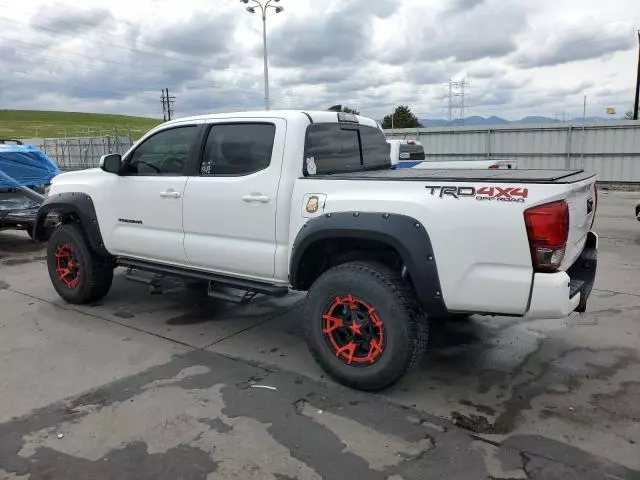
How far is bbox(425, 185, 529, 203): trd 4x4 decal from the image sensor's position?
3.13 metres

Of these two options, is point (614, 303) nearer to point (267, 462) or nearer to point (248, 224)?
point (248, 224)

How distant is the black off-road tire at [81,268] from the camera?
5.63 metres

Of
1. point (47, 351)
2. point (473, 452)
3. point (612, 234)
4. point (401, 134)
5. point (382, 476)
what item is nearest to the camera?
point (382, 476)

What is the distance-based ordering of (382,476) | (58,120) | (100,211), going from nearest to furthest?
(382,476) → (100,211) → (58,120)

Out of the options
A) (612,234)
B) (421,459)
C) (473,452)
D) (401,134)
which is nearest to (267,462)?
(421,459)

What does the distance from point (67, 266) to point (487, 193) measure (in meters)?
4.56

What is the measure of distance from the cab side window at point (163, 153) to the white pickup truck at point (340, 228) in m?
0.02

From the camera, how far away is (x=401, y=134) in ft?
78.8

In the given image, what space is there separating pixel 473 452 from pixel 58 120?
102 metres

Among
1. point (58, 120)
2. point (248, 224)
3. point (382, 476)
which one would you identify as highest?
point (58, 120)

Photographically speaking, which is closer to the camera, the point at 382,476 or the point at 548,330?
the point at 382,476

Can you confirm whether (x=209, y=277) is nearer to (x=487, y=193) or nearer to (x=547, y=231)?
(x=487, y=193)

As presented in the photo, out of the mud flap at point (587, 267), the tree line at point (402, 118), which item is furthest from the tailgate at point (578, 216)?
the tree line at point (402, 118)

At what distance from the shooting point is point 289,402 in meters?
3.66
